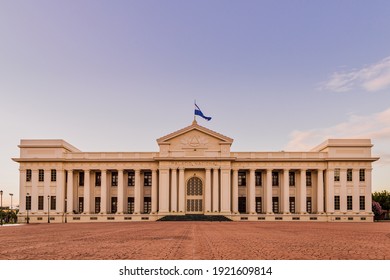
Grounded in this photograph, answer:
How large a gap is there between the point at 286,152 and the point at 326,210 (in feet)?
34.4

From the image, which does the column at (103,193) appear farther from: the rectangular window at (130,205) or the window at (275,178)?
the window at (275,178)

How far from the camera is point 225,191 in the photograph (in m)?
63.2

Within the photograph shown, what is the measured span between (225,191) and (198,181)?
4.58m

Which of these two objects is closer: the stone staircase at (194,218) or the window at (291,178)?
the stone staircase at (194,218)

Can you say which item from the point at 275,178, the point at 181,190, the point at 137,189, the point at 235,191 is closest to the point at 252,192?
the point at 235,191

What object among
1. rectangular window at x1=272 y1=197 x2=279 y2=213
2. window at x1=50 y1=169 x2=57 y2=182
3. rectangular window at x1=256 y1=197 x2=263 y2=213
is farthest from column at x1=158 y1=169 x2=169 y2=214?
rectangular window at x1=272 y1=197 x2=279 y2=213

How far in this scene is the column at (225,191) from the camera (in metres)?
62.8

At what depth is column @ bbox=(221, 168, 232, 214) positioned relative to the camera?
62.8m

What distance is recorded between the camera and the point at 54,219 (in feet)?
207

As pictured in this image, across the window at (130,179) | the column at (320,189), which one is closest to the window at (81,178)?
the window at (130,179)

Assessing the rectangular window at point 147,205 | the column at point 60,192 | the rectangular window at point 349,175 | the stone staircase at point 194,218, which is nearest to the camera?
the stone staircase at point 194,218

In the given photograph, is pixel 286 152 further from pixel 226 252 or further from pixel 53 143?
→ pixel 226 252

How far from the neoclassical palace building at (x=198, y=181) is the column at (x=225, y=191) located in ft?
0.48
